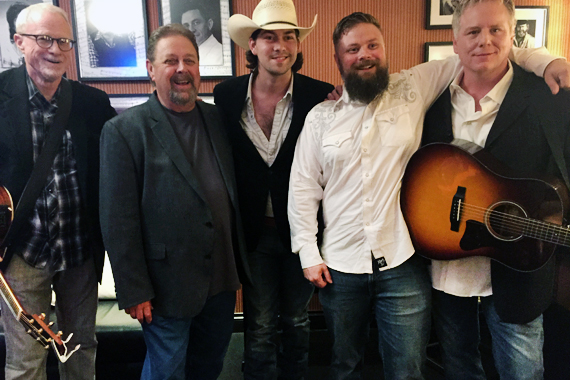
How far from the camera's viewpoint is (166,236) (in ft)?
4.70

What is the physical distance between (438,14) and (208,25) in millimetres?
1620

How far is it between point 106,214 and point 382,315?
113cm

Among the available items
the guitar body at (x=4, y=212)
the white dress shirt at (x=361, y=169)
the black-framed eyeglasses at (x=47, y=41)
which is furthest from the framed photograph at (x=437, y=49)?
the guitar body at (x=4, y=212)

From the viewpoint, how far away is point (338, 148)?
4.75 feet

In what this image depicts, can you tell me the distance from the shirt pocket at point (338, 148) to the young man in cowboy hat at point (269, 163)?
25 centimetres

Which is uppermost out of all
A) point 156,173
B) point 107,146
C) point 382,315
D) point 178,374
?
point 107,146

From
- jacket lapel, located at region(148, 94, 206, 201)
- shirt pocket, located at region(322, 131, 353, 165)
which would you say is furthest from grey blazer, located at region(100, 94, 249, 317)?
shirt pocket, located at region(322, 131, 353, 165)

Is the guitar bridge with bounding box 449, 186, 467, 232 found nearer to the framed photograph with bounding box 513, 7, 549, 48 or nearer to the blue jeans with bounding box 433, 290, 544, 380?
the blue jeans with bounding box 433, 290, 544, 380

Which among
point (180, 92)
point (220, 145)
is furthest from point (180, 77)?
point (220, 145)

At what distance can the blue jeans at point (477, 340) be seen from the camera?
1.29 metres

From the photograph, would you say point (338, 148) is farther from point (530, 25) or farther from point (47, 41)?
point (530, 25)

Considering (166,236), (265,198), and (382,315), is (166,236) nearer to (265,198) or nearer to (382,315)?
(265,198)

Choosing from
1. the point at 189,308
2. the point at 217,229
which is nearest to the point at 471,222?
the point at 217,229

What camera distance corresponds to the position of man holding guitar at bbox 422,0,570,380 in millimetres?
1242
